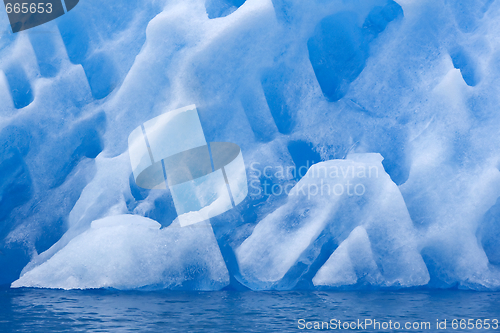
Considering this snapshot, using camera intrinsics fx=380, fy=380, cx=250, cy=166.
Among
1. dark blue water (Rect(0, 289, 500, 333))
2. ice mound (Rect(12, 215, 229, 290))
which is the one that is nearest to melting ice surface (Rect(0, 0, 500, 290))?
ice mound (Rect(12, 215, 229, 290))

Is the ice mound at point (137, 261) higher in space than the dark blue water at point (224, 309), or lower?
higher

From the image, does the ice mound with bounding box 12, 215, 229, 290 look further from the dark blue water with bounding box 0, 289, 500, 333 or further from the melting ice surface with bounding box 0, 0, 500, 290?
the dark blue water with bounding box 0, 289, 500, 333

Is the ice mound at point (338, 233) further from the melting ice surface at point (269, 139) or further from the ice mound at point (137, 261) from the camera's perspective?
the ice mound at point (137, 261)

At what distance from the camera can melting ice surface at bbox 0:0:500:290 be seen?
4.00 m

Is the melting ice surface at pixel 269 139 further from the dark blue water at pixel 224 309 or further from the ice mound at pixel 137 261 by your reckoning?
the dark blue water at pixel 224 309

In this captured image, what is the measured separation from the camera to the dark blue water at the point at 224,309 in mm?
2559

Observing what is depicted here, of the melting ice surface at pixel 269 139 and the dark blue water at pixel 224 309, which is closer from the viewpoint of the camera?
the dark blue water at pixel 224 309

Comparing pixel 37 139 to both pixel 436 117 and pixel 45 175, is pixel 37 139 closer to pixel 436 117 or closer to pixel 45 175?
pixel 45 175

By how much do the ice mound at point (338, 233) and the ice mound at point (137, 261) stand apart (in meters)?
0.44

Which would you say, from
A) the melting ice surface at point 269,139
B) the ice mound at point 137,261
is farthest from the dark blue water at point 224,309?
the melting ice surface at point 269,139

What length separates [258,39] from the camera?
4684 mm

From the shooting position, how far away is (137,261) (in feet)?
13.1

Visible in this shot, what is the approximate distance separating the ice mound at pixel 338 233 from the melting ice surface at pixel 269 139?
16 mm

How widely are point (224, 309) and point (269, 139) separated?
231 centimetres
